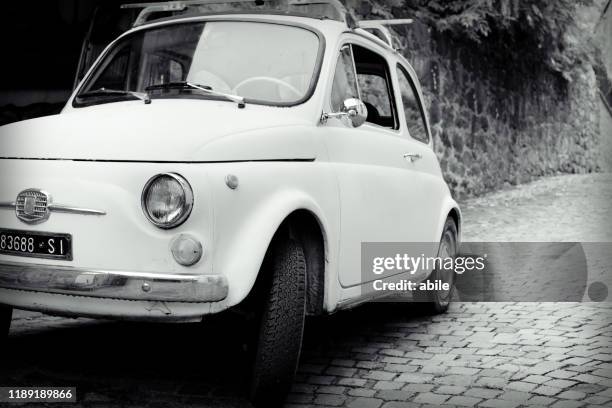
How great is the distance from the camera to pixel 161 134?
3727 millimetres

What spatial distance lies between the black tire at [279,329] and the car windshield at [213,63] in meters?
1.03

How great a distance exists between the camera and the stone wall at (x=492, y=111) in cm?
1349

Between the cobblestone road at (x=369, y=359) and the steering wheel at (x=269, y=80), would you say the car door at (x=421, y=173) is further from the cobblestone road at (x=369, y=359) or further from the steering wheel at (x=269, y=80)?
the steering wheel at (x=269, y=80)

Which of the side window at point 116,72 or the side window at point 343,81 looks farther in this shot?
the side window at point 116,72

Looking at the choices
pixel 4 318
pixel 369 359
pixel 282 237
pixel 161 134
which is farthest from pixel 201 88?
pixel 369 359

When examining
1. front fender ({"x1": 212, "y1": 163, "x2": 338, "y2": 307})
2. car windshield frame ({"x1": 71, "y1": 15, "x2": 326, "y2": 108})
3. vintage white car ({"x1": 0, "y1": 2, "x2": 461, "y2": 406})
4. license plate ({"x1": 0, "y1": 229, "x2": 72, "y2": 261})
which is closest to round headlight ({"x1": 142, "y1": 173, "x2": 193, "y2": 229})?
vintage white car ({"x1": 0, "y1": 2, "x2": 461, "y2": 406})

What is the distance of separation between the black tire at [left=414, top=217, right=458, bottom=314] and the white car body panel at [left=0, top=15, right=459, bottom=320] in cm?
194

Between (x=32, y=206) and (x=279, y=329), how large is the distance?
4.09ft

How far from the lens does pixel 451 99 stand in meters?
14.1

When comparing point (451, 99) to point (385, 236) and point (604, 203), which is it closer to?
point (604, 203)

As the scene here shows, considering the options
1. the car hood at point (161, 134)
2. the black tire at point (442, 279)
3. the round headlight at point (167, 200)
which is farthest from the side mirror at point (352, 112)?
the black tire at point (442, 279)

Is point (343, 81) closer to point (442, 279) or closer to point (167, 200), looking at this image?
point (167, 200)

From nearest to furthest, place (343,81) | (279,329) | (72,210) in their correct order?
(72,210) → (279,329) → (343,81)

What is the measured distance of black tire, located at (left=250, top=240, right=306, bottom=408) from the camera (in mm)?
3799
